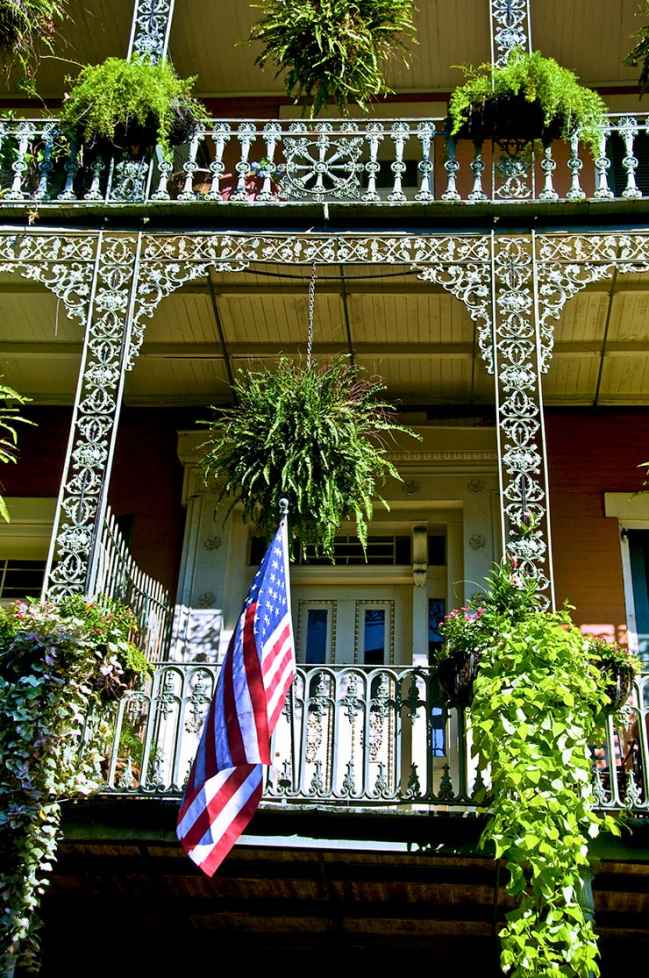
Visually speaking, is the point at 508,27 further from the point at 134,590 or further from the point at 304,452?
the point at 134,590

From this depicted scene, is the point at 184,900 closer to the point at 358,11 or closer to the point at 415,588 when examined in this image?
the point at 415,588

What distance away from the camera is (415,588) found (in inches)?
410

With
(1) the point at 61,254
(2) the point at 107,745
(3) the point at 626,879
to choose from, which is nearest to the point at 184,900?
(2) the point at 107,745

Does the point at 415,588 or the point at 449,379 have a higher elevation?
the point at 449,379

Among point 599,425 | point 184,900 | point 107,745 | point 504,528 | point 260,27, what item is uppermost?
point 260,27

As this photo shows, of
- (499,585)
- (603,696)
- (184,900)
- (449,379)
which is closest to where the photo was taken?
(603,696)

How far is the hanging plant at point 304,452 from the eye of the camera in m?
8.55

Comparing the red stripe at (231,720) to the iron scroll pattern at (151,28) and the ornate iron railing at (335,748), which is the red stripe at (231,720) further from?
the iron scroll pattern at (151,28)

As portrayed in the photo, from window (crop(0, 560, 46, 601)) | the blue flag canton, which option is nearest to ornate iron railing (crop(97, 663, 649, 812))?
the blue flag canton

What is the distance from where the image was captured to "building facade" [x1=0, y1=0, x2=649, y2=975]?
25.6ft

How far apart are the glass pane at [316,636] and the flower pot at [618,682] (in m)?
3.35

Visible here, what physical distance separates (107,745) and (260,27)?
6015 millimetres

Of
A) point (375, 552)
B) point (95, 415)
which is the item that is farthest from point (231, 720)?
point (375, 552)

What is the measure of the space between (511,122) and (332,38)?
5.82 ft
